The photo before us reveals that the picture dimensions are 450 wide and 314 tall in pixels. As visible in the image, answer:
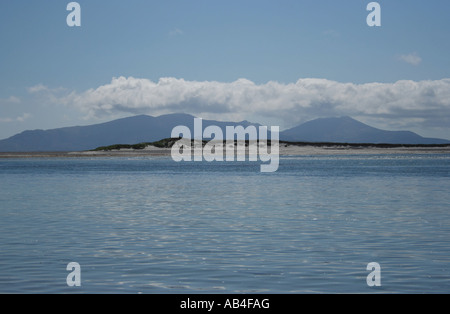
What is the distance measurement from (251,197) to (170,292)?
22687 millimetres

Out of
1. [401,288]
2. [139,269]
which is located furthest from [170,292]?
[401,288]

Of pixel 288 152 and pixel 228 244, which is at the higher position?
pixel 288 152

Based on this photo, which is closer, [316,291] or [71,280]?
[316,291]

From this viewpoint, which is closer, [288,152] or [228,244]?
[228,244]

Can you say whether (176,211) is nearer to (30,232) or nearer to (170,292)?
(30,232)

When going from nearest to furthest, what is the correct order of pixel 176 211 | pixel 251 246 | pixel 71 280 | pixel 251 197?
pixel 71 280, pixel 251 246, pixel 176 211, pixel 251 197

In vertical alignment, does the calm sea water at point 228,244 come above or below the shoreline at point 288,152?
below

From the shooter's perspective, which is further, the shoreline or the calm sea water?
the shoreline

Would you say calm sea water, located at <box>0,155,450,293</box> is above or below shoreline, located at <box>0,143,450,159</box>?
below

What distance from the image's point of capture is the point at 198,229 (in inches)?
854

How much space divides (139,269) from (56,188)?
31.9 meters

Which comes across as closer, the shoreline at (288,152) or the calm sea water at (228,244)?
the calm sea water at (228,244)
